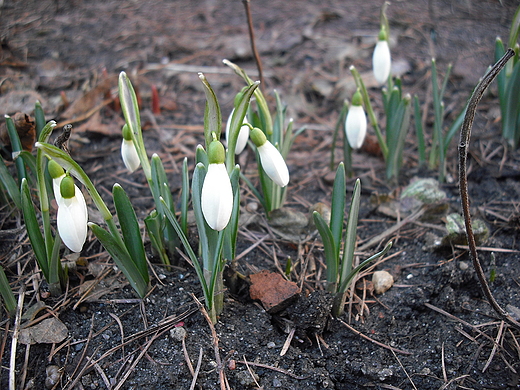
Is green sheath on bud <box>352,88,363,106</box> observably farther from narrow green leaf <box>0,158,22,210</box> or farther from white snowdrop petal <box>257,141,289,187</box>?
narrow green leaf <box>0,158,22,210</box>

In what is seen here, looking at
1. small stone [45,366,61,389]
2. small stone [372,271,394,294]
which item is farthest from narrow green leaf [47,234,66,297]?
small stone [372,271,394,294]

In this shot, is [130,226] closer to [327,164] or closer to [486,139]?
[327,164]

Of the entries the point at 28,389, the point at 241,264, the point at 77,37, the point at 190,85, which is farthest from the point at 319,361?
the point at 77,37

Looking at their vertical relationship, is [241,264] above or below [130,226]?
below

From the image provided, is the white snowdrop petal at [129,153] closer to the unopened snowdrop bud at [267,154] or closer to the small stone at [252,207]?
the unopened snowdrop bud at [267,154]

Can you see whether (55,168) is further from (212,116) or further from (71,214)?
(212,116)

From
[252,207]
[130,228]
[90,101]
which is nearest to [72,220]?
[130,228]
